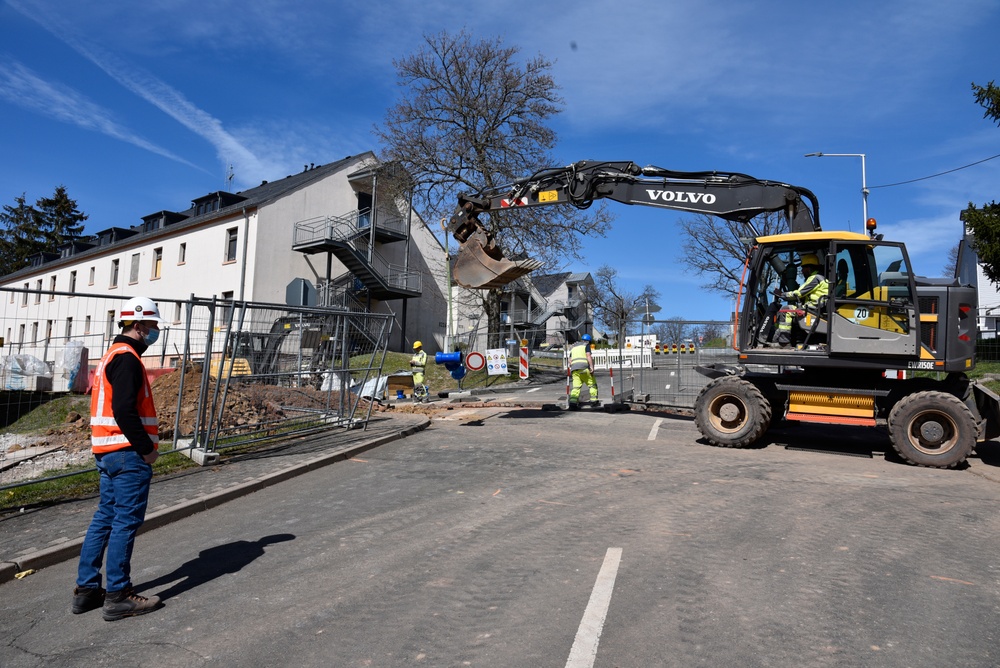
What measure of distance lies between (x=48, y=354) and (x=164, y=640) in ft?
19.3

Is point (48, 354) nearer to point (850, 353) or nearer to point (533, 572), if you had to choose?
point (533, 572)

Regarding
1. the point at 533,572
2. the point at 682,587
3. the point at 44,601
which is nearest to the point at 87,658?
the point at 44,601

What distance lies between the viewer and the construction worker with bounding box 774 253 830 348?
9.96m

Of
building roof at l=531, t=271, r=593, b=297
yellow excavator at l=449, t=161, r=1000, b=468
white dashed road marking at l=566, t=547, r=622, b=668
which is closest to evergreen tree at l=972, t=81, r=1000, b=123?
yellow excavator at l=449, t=161, r=1000, b=468

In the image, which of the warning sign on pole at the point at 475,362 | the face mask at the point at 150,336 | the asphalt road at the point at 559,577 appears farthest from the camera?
the warning sign on pole at the point at 475,362

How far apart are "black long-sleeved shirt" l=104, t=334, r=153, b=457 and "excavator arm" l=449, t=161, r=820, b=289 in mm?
7584

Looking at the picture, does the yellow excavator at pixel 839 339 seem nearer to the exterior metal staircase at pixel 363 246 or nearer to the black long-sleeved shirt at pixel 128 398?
the black long-sleeved shirt at pixel 128 398

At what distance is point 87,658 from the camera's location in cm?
366

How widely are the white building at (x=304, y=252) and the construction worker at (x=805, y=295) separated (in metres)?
22.0

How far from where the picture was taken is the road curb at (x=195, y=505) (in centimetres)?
509

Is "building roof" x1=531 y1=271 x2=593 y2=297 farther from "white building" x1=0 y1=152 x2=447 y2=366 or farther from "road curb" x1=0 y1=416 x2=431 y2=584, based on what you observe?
"road curb" x1=0 y1=416 x2=431 y2=584

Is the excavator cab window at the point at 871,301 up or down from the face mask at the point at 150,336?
up

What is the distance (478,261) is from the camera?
38.9 feet

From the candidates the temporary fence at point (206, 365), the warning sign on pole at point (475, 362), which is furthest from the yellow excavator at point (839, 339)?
the warning sign on pole at point (475, 362)
